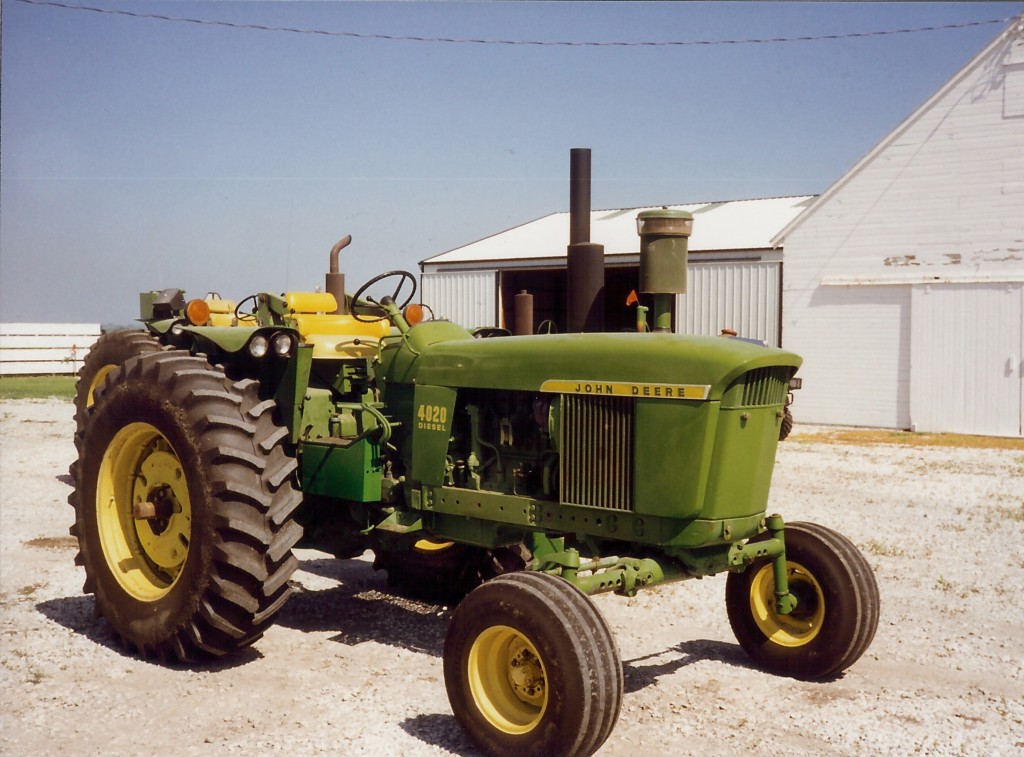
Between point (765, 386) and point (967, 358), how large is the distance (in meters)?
13.8

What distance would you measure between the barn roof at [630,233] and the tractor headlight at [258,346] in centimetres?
1482

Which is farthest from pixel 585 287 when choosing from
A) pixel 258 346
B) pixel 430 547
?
pixel 258 346

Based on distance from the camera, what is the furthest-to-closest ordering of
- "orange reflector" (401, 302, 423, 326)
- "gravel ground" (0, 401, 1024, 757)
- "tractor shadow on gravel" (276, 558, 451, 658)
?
"orange reflector" (401, 302, 423, 326) → "tractor shadow on gravel" (276, 558, 451, 658) → "gravel ground" (0, 401, 1024, 757)

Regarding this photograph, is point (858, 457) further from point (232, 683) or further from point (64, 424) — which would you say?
point (64, 424)

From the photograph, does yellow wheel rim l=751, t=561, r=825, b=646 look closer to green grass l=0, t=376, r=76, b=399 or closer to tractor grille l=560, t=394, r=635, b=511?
tractor grille l=560, t=394, r=635, b=511

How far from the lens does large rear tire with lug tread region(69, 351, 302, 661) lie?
4562 millimetres

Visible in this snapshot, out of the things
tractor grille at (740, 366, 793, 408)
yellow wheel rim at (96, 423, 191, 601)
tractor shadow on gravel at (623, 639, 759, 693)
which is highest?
tractor grille at (740, 366, 793, 408)

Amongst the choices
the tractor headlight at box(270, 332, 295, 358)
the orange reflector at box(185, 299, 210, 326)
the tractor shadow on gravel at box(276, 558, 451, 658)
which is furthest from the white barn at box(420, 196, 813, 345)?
the tractor headlight at box(270, 332, 295, 358)

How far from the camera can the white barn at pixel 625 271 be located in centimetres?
1858

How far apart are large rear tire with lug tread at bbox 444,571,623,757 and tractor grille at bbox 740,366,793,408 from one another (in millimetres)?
1082

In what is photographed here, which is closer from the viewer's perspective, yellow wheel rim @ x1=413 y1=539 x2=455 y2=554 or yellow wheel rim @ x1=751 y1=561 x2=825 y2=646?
yellow wheel rim @ x1=751 y1=561 x2=825 y2=646

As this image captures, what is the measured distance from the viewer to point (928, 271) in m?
16.7

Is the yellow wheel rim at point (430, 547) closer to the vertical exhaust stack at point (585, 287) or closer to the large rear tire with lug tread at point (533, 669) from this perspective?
the large rear tire with lug tread at point (533, 669)

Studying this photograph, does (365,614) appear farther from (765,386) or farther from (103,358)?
(103,358)
